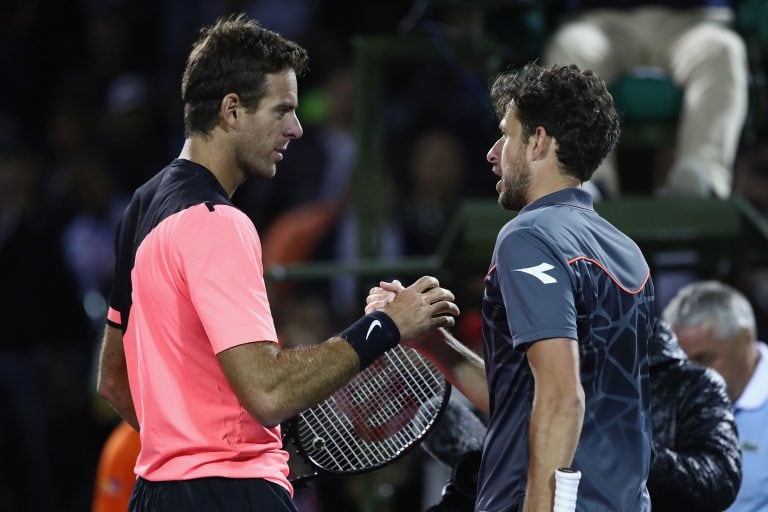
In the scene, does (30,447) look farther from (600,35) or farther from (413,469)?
(600,35)

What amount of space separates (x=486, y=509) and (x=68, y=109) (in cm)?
722

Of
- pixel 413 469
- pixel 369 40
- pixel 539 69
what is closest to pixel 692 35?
pixel 369 40

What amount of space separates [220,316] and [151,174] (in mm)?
6023

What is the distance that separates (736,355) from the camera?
4.41 m

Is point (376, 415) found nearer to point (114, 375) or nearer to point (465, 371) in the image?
point (465, 371)

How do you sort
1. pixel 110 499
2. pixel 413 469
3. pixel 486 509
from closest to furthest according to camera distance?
pixel 486 509, pixel 110 499, pixel 413 469

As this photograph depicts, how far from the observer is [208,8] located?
948 centimetres

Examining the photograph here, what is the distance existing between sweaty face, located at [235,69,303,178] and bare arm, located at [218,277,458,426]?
49cm

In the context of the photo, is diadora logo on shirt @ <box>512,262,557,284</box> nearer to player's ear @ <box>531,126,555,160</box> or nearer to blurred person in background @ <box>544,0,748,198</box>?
player's ear @ <box>531,126,555,160</box>

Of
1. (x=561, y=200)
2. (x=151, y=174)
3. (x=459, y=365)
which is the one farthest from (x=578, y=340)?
(x=151, y=174)

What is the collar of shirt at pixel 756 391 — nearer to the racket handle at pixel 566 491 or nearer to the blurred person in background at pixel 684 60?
the blurred person in background at pixel 684 60

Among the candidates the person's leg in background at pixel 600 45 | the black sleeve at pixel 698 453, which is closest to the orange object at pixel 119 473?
the black sleeve at pixel 698 453

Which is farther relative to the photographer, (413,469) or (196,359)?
(413,469)

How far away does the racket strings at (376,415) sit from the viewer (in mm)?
3443
